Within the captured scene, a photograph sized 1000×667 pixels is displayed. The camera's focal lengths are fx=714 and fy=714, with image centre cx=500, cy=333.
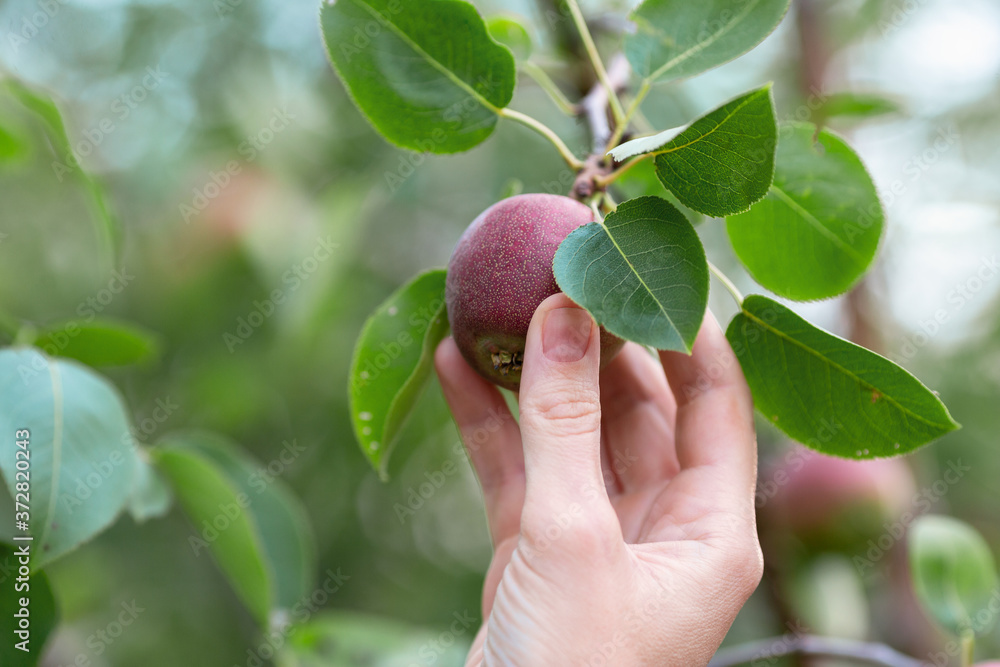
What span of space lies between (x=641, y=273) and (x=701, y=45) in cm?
37

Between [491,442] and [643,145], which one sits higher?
[643,145]

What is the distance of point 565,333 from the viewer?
750mm

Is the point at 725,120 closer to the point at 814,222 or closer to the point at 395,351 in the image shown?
the point at 814,222

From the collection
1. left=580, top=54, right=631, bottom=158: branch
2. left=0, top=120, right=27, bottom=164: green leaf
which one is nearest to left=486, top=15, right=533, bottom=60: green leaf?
left=580, top=54, right=631, bottom=158: branch

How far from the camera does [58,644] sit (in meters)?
1.83

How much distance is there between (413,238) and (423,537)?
151cm

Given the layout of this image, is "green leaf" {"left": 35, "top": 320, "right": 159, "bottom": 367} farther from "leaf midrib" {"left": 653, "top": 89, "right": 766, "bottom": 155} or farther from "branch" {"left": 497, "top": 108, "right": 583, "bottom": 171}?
"leaf midrib" {"left": 653, "top": 89, "right": 766, "bottom": 155}

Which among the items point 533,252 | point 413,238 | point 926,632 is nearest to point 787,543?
point 926,632

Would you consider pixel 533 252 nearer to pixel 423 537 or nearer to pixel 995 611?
pixel 995 611

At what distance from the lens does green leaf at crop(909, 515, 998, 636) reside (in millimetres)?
1360

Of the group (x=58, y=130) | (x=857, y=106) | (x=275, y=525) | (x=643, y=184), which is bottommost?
(x=275, y=525)

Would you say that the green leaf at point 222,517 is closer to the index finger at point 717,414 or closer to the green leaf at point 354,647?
the green leaf at point 354,647

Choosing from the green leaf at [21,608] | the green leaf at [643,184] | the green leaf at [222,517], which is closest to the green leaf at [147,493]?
the green leaf at [222,517]

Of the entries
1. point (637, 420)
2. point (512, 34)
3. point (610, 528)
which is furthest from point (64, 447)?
point (512, 34)
